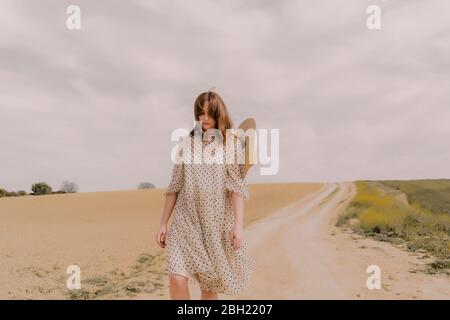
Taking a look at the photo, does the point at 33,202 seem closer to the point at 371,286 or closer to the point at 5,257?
the point at 5,257

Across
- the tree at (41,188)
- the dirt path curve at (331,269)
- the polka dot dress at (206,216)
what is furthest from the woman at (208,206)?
the tree at (41,188)

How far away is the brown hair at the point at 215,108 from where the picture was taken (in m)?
4.32

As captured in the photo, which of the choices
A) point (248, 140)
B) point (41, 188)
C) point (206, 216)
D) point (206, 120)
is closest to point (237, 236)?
point (206, 216)

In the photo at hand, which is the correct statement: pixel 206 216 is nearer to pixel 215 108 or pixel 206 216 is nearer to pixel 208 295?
pixel 208 295

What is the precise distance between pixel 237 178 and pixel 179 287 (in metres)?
1.10

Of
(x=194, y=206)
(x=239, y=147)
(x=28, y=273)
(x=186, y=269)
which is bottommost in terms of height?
(x=28, y=273)

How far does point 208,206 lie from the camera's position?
434cm

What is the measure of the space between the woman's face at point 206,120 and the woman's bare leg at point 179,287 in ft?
4.49

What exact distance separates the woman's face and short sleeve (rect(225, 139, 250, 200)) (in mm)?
295

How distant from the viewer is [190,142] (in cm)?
450

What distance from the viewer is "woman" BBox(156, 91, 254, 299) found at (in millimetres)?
4332

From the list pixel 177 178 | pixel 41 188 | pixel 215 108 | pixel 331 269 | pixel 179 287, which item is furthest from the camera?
pixel 41 188
